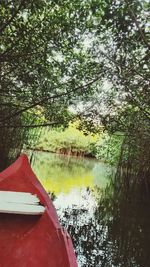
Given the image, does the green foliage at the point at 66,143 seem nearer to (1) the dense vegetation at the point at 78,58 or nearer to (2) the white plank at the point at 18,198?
(1) the dense vegetation at the point at 78,58

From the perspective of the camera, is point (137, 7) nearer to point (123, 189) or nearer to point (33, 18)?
point (33, 18)

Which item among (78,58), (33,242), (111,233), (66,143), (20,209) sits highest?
(78,58)

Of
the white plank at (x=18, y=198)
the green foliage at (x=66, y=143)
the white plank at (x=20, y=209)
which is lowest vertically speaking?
the white plank at (x=20, y=209)

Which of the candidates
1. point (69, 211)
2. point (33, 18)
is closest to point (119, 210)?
point (69, 211)

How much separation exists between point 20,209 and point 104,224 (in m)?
3.51

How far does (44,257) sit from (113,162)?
16691 mm

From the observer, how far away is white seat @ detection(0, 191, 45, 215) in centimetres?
289

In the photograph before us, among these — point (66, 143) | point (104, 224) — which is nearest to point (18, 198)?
point (104, 224)

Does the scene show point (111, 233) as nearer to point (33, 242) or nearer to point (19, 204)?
point (19, 204)

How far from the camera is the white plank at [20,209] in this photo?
287 centimetres

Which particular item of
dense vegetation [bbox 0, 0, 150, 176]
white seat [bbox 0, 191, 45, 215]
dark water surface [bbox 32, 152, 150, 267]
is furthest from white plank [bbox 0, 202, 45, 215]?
dense vegetation [bbox 0, 0, 150, 176]

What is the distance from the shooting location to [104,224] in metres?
6.23

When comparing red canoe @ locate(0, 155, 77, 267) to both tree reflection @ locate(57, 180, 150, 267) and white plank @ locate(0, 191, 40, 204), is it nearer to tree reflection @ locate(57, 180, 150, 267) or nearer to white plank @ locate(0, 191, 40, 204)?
white plank @ locate(0, 191, 40, 204)

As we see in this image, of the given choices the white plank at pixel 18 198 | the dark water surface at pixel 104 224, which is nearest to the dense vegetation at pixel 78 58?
the dark water surface at pixel 104 224
